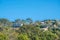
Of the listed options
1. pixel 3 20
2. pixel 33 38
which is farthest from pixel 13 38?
pixel 3 20

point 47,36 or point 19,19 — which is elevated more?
point 19,19

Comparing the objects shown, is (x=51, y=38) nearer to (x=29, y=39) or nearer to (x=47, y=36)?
(x=47, y=36)

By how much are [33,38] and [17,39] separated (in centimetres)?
187

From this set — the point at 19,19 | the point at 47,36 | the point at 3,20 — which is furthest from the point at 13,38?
the point at 19,19

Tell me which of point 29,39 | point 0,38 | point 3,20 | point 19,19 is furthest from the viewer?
point 19,19

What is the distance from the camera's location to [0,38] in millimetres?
19625

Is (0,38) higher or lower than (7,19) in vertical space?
lower

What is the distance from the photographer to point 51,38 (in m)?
22.0

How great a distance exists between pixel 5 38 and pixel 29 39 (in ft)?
8.29

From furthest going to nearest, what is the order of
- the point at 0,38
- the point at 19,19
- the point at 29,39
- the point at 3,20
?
the point at 19,19
the point at 3,20
the point at 29,39
the point at 0,38

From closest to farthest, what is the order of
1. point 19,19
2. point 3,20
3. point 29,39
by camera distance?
point 29,39 → point 3,20 → point 19,19

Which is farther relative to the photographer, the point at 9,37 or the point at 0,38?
the point at 9,37

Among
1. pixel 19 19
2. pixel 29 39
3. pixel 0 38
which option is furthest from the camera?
pixel 19 19

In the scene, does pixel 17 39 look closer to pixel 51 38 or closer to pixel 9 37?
pixel 9 37
